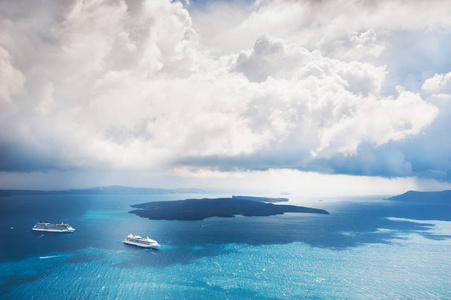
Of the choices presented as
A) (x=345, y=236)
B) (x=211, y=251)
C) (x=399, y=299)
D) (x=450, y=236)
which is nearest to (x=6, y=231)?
(x=211, y=251)

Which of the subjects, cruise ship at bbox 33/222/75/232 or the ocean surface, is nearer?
the ocean surface

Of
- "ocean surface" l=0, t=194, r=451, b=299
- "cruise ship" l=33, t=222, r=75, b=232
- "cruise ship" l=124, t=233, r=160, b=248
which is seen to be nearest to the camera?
"ocean surface" l=0, t=194, r=451, b=299

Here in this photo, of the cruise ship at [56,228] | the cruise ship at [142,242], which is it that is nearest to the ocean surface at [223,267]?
the cruise ship at [142,242]

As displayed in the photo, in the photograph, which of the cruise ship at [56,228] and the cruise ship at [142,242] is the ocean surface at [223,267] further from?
the cruise ship at [56,228]

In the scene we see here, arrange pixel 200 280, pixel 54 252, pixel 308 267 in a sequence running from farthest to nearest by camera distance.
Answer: pixel 54 252, pixel 308 267, pixel 200 280

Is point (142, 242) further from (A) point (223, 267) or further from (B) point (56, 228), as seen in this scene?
(B) point (56, 228)

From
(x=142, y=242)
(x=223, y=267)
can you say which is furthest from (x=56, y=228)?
(x=223, y=267)

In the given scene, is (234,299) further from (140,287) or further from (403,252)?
(403,252)

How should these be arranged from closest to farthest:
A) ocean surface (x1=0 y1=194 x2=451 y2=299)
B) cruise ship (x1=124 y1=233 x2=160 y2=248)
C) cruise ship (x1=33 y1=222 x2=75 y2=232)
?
ocean surface (x1=0 y1=194 x2=451 y2=299) < cruise ship (x1=124 y1=233 x2=160 y2=248) < cruise ship (x1=33 y1=222 x2=75 y2=232)

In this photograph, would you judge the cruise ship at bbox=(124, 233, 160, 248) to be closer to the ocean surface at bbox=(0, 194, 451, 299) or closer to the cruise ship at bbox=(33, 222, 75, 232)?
the ocean surface at bbox=(0, 194, 451, 299)

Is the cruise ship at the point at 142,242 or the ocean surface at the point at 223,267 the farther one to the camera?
the cruise ship at the point at 142,242

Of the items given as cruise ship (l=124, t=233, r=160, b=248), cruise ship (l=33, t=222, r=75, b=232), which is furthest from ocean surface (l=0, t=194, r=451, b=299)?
cruise ship (l=33, t=222, r=75, b=232)
